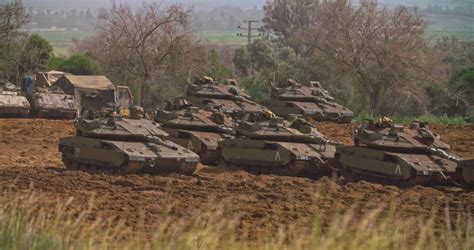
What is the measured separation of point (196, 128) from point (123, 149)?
13.7 feet

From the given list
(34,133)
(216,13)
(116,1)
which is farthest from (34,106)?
(216,13)

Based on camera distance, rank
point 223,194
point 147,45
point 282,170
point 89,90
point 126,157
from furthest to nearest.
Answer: point 147,45 → point 89,90 → point 282,170 → point 126,157 → point 223,194

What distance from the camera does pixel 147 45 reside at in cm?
4553

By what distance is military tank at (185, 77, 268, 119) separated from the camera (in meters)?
28.8

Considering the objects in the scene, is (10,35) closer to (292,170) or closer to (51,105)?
(51,105)

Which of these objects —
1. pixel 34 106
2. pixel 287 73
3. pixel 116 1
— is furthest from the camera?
pixel 116 1

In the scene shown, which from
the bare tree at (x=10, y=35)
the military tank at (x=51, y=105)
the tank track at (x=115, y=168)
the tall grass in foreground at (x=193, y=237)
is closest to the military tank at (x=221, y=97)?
the military tank at (x=51, y=105)

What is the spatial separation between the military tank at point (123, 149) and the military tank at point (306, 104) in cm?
1251

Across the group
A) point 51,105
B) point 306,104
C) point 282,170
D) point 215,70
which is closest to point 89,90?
point 51,105

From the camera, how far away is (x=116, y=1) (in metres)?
54.7

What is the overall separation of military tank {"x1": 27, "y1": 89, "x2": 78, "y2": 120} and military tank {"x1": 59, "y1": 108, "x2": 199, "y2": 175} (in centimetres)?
1327

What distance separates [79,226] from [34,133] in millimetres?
19582

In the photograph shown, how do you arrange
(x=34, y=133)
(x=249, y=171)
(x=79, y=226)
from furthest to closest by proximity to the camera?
(x=34, y=133)
(x=249, y=171)
(x=79, y=226)

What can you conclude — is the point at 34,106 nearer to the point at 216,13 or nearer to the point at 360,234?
the point at 360,234
